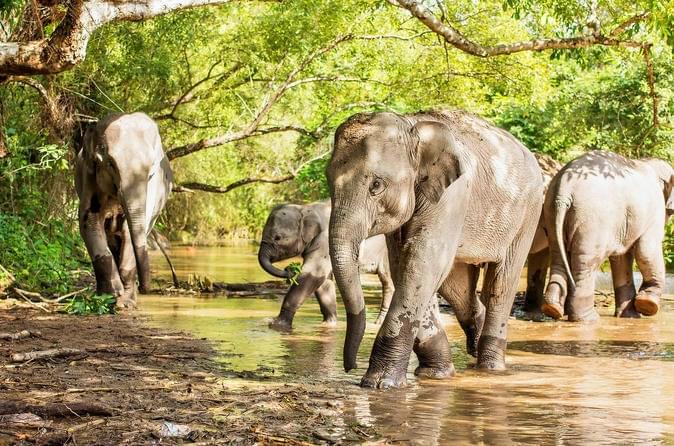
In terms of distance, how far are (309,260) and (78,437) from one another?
6963 millimetres

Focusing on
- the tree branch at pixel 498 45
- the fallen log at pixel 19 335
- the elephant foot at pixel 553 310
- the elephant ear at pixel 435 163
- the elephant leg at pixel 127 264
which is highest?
the tree branch at pixel 498 45

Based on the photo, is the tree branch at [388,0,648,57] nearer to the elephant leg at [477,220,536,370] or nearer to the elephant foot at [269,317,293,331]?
the elephant leg at [477,220,536,370]

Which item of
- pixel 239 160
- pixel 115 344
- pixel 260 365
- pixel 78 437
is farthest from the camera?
pixel 239 160

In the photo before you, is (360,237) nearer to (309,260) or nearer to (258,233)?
(309,260)

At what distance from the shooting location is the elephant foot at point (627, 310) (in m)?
14.5

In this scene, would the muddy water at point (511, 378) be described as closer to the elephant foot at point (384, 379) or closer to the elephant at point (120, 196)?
the elephant foot at point (384, 379)

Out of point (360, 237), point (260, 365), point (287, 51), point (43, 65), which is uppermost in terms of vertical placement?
point (287, 51)

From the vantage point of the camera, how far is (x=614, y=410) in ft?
23.4

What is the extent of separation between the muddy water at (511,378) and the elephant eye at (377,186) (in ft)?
4.36

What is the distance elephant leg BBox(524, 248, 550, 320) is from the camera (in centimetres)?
1473

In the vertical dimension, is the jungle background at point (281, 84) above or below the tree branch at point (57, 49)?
above

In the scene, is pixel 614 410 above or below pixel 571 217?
below

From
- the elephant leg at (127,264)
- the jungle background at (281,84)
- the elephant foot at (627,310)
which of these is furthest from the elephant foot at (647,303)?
the elephant leg at (127,264)

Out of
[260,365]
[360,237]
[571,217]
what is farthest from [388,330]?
[571,217]
